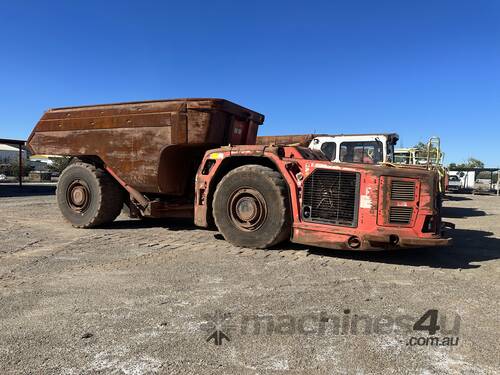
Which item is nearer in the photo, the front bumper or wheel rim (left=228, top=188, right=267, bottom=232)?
the front bumper

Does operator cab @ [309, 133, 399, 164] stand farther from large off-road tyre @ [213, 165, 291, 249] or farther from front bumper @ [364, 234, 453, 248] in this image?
front bumper @ [364, 234, 453, 248]

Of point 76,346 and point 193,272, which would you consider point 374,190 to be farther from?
point 76,346

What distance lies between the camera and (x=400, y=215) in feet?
18.6

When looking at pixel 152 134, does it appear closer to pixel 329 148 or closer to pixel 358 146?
pixel 329 148

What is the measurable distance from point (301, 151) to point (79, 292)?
3762mm

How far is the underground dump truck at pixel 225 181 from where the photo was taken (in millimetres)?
5660

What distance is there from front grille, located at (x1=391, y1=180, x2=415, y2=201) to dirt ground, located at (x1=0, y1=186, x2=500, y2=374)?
2.99 feet

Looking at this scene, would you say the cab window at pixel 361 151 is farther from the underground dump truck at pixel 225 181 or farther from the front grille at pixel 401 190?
the front grille at pixel 401 190

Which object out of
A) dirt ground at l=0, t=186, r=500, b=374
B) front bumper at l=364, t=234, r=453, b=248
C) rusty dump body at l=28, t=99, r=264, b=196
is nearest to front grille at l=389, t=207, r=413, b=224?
front bumper at l=364, t=234, r=453, b=248

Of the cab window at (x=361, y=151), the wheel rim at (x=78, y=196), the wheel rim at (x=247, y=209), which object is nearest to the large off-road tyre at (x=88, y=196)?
the wheel rim at (x=78, y=196)

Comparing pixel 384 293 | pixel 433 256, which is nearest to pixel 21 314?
pixel 384 293

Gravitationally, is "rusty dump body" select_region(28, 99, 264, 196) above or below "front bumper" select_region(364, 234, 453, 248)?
above

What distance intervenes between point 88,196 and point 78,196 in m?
0.23

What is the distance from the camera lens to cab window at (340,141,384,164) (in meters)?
12.3
